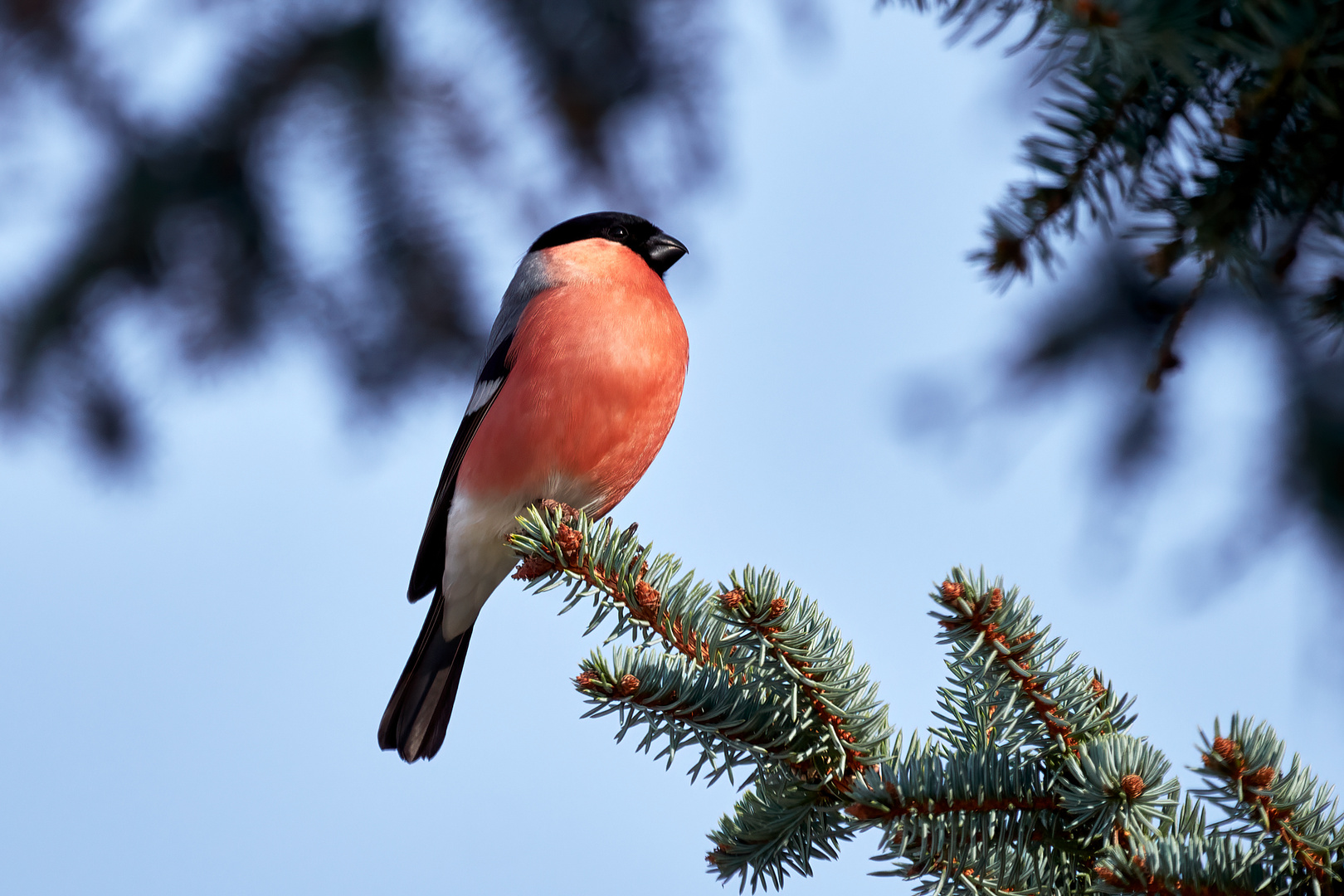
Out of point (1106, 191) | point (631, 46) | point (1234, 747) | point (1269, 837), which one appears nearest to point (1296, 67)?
point (1106, 191)

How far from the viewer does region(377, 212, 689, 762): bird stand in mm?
3035

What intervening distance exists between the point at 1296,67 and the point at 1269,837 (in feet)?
3.31

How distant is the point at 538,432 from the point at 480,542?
448 millimetres

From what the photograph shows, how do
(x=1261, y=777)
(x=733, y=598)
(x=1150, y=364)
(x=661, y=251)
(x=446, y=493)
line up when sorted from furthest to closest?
1. (x=661, y=251)
2. (x=446, y=493)
3. (x=1150, y=364)
4. (x=733, y=598)
5. (x=1261, y=777)

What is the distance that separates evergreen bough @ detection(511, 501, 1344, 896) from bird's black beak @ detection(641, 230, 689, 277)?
6.88ft

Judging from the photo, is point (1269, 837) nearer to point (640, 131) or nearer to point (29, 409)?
point (640, 131)

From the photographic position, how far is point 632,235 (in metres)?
3.85

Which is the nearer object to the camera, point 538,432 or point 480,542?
point 538,432

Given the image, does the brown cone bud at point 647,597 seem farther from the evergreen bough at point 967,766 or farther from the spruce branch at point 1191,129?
the spruce branch at point 1191,129

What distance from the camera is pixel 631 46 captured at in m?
2.91

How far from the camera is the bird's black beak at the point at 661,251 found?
151 inches

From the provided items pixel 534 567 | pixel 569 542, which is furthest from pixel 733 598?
pixel 534 567

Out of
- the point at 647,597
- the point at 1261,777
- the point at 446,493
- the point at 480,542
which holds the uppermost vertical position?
the point at 446,493

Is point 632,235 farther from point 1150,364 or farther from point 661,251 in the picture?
point 1150,364
